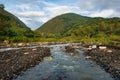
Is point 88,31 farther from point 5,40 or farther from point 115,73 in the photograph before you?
point 115,73

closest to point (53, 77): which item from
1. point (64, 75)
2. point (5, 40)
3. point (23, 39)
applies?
point (64, 75)

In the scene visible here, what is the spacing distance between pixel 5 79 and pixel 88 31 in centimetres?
15203

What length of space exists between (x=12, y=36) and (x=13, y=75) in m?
103

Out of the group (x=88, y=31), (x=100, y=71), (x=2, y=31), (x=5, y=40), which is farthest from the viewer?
(x=88, y=31)

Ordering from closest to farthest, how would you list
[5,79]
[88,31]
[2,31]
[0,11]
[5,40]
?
1. [5,79]
2. [5,40]
3. [2,31]
4. [0,11]
5. [88,31]

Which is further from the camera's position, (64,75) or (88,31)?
(88,31)

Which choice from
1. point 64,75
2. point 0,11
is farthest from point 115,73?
point 0,11

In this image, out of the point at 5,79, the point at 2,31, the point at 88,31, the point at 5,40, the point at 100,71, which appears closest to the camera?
the point at 5,79

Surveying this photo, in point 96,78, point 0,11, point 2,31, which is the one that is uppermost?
point 0,11

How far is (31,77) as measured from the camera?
31.2 meters

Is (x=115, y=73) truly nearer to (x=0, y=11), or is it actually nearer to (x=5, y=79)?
(x=5, y=79)

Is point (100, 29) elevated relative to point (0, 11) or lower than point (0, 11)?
lower

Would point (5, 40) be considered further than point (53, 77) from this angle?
Yes

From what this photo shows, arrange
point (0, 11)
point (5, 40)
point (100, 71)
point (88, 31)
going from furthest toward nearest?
point (88, 31), point (0, 11), point (5, 40), point (100, 71)
